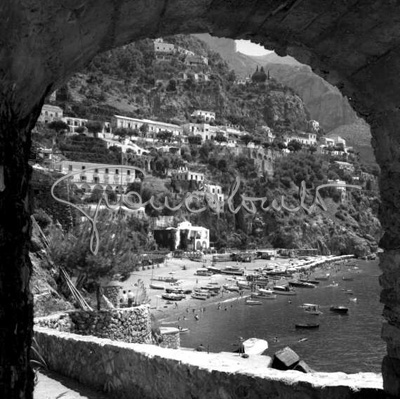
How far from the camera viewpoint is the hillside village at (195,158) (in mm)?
79312

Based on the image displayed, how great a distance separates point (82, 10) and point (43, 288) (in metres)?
12.1

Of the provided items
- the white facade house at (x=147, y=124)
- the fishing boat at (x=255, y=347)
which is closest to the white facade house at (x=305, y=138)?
the white facade house at (x=147, y=124)

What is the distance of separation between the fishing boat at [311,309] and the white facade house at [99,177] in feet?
117

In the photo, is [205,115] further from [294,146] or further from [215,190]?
[215,190]

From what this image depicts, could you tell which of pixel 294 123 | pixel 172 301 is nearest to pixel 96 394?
pixel 172 301

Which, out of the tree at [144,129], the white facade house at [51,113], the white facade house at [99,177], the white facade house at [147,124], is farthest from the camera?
the tree at [144,129]

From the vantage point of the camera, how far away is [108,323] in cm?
1107

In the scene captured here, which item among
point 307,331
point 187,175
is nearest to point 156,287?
point 307,331

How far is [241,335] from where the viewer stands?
105ft

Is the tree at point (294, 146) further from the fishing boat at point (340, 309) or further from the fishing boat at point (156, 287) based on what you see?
the fishing boat at point (340, 309)

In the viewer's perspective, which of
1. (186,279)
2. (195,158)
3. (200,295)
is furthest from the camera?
(195,158)

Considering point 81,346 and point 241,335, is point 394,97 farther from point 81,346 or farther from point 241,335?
point 241,335

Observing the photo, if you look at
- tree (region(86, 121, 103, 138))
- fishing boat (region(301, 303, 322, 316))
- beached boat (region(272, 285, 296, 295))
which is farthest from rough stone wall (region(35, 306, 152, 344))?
tree (region(86, 121, 103, 138))

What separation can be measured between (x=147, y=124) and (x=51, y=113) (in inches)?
868
